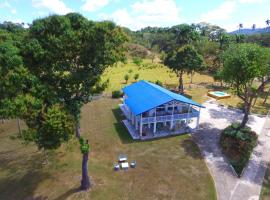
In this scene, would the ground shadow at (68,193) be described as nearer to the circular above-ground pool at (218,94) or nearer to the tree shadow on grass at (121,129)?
the tree shadow on grass at (121,129)

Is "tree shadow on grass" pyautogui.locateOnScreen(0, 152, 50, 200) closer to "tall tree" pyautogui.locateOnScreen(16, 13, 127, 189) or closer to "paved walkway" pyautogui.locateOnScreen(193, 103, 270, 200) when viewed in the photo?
"tall tree" pyautogui.locateOnScreen(16, 13, 127, 189)

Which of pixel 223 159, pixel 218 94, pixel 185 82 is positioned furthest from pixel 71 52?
pixel 185 82

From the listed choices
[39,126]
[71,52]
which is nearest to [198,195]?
[39,126]

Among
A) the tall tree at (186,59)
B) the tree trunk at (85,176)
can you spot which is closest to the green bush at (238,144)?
the tree trunk at (85,176)

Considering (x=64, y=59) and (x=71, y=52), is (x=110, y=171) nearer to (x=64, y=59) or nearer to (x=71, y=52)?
(x=64, y=59)

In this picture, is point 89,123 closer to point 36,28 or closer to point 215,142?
point 215,142

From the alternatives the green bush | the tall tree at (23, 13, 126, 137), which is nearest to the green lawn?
the green bush
